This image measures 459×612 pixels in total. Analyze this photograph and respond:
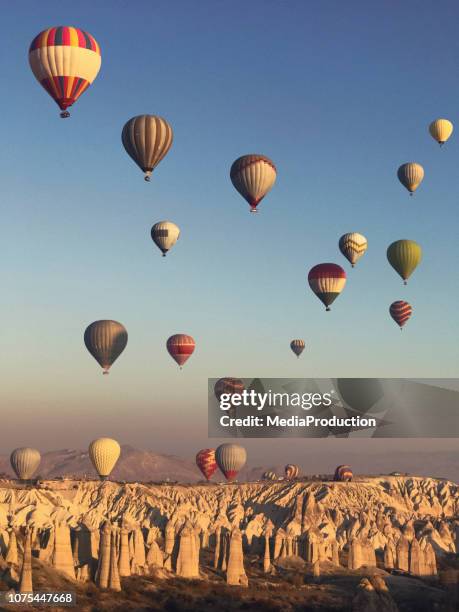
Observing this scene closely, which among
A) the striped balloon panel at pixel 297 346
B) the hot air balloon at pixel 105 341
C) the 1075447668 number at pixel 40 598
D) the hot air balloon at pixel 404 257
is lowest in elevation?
the 1075447668 number at pixel 40 598

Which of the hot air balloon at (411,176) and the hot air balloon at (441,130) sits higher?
the hot air balloon at (441,130)

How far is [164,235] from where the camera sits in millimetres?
126438

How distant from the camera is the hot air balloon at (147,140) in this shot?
99062 mm

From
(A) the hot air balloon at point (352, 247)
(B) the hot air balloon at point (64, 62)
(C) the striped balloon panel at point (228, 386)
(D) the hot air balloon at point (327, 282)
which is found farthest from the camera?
(C) the striped balloon panel at point (228, 386)

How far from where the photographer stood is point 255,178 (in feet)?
369

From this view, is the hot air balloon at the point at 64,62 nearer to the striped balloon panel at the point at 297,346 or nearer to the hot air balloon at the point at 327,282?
the hot air balloon at the point at 327,282

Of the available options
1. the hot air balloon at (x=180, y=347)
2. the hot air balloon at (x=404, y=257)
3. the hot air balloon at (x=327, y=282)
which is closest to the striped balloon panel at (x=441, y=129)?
the hot air balloon at (x=404, y=257)

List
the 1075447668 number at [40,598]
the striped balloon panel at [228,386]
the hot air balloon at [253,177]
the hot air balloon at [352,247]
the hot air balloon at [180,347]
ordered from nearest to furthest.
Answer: the 1075447668 number at [40,598] → the hot air balloon at [253,177] → the hot air balloon at [352,247] → the hot air balloon at [180,347] → the striped balloon panel at [228,386]

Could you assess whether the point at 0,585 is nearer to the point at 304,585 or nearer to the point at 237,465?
the point at 304,585

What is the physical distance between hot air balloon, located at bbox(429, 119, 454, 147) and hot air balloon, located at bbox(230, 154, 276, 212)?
105 ft

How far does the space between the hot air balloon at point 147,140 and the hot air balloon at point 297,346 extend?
7480 cm

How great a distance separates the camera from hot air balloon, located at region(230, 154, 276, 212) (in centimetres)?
11200

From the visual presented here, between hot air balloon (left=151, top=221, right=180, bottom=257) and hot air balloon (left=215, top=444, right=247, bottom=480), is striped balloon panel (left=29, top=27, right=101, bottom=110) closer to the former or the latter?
hot air balloon (left=151, top=221, right=180, bottom=257)

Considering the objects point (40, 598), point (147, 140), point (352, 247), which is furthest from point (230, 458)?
point (40, 598)
